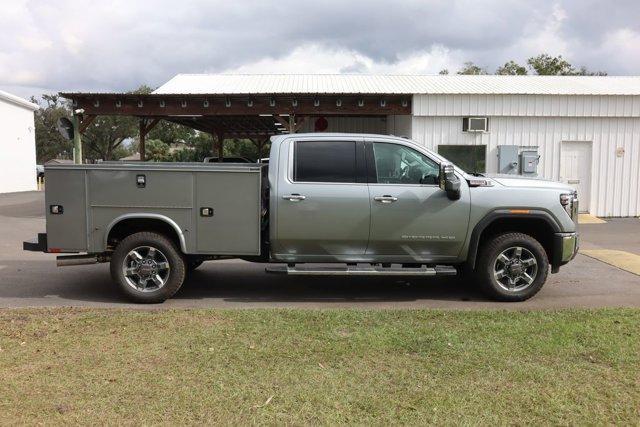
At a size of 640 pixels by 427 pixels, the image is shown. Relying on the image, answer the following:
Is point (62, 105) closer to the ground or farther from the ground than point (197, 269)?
farther from the ground

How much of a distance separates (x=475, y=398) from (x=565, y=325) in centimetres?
Result: 215

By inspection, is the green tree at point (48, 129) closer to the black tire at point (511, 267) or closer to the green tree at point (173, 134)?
the green tree at point (173, 134)

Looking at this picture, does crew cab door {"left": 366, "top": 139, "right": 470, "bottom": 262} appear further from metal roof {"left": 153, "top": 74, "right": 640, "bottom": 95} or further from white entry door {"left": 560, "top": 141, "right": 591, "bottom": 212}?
white entry door {"left": 560, "top": 141, "right": 591, "bottom": 212}

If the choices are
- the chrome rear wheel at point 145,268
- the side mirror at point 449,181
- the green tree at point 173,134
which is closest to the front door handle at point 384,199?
the side mirror at point 449,181

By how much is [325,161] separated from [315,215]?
69 cm

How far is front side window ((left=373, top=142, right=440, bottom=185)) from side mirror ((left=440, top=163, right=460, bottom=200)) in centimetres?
14

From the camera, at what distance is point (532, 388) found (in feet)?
13.5

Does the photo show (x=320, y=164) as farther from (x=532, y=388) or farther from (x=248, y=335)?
(x=532, y=388)

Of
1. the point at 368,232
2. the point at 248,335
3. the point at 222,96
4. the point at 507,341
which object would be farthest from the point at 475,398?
the point at 222,96

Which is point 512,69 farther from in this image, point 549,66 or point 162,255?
point 162,255

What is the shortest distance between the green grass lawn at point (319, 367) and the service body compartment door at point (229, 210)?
890 mm

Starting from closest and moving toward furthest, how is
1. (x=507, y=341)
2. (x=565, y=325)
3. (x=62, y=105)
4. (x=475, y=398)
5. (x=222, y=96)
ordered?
1. (x=475, y=398)
2. (x=507, y=341)
3. (x=565, y=325)
4. (x=222, y=96)
5. (x=62, y=105)

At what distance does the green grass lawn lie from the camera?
3742mm

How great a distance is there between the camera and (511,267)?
6.78 meters
